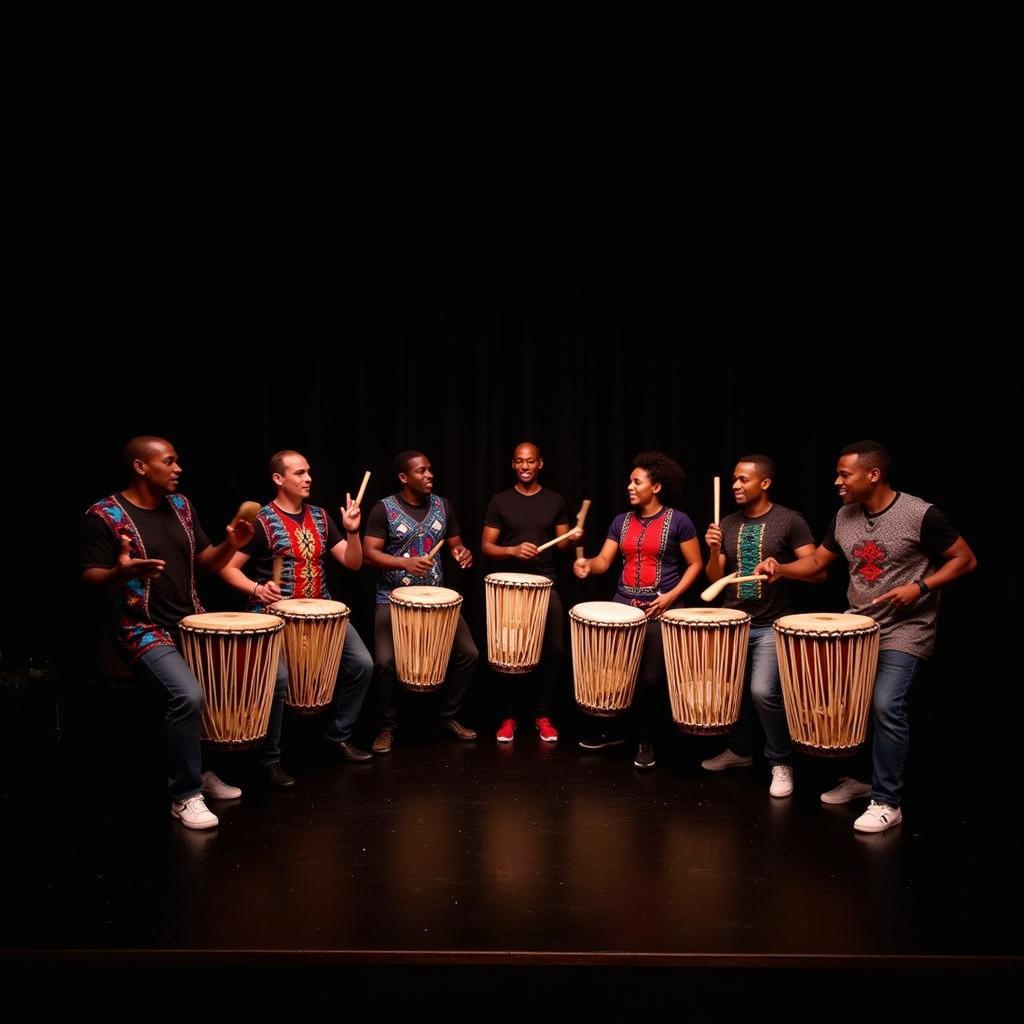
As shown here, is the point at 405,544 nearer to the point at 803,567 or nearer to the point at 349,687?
the point at 349,687

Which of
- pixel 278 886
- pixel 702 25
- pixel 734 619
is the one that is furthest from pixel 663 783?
pixel 702 25

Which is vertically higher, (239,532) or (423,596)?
(239,532)

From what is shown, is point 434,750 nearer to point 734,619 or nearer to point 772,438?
point 734,619

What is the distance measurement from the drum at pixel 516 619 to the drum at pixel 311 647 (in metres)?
0.81

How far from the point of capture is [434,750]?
178 inches

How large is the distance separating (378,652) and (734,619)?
183 cm

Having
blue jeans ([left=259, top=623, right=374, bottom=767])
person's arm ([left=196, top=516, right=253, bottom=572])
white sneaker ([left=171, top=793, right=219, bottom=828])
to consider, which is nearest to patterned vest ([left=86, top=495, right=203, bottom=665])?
person's arm ([left=196, top=516, right=253, bottom=572])

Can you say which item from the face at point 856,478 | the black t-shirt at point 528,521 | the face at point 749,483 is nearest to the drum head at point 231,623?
the black t-shirt at point 528,521

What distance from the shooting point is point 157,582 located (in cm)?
358

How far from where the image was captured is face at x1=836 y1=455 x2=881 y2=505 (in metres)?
3.62

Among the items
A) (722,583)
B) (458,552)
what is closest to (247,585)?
(458,552)

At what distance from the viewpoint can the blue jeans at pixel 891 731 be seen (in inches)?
137

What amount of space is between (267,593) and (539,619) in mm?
1384

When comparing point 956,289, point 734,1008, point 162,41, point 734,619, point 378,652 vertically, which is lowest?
point 734,1008
